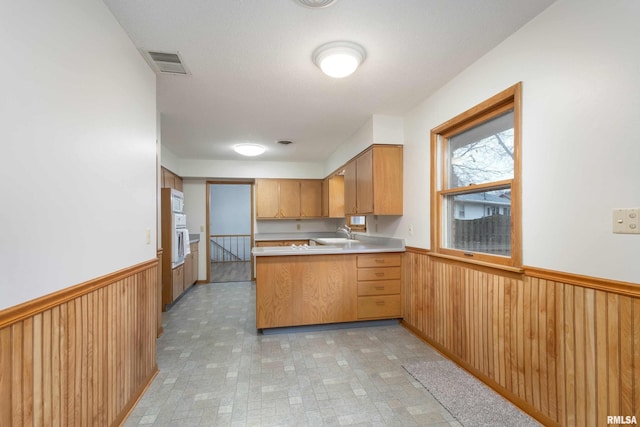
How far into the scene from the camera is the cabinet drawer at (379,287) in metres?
3.29

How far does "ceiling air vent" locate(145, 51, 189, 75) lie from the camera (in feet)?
6.66

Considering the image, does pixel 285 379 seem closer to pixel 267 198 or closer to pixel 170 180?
pixel 170 180

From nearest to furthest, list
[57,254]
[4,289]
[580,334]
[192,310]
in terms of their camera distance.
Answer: [4,289] → [57,254] → [580,334] → [192,310]

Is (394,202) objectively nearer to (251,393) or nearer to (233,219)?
(251,393)

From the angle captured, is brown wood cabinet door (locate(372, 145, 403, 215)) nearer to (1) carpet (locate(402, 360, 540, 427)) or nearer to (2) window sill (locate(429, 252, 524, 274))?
(2) window sill (locate(429, 252, 524, 274))

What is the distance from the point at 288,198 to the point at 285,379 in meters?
3.97

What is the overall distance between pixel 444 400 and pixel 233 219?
26.8 ft

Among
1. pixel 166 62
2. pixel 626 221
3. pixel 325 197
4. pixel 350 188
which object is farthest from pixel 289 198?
pixel 626 221

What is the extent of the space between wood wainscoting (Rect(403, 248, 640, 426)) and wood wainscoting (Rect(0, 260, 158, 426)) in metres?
2.44

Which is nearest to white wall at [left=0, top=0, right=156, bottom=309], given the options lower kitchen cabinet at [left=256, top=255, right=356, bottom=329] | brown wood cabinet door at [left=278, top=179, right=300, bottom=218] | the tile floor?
the tile floor

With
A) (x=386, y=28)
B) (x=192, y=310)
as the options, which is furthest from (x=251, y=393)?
(x=386, y=28)

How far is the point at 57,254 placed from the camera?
1.18 m

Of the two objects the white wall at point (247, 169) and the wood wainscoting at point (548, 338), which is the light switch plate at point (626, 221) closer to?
the wood wainscoting at point (548, 338)

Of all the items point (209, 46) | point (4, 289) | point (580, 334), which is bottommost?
point (580, 334)
